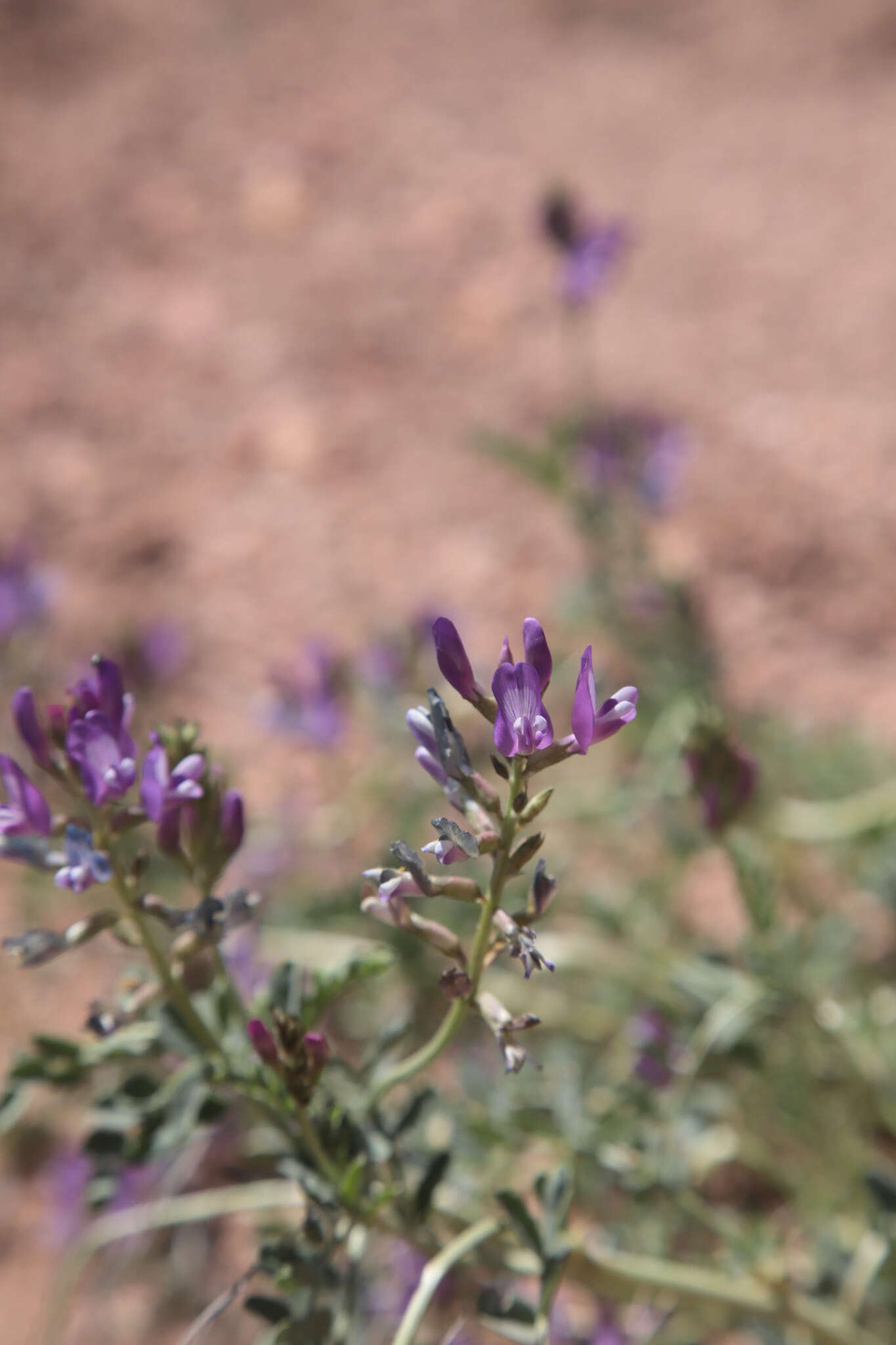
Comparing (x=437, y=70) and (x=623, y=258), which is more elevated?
(x=437, y=70)

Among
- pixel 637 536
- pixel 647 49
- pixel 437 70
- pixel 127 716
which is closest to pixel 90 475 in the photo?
pixel 637 536

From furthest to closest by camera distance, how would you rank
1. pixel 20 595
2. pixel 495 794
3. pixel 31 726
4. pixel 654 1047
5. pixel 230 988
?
pixel 20 595
pixel 654 1047
pixel 230 988
pixel 31 726
pixel 495 794

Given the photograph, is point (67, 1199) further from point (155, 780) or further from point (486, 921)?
point (486, 921)

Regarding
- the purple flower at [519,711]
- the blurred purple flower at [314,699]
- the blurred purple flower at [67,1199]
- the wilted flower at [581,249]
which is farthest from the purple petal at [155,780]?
the wilted flower at [581,249]

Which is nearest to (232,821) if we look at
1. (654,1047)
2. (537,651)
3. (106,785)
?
(106,785)

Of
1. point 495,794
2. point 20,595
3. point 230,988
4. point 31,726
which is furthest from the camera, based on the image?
point 20,595

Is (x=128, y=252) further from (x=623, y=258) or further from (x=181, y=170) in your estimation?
(x=623, y=258)

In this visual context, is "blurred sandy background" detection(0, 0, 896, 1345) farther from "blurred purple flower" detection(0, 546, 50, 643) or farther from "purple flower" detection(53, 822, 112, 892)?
"purple flower" detection(53, 822, 112, 892)
